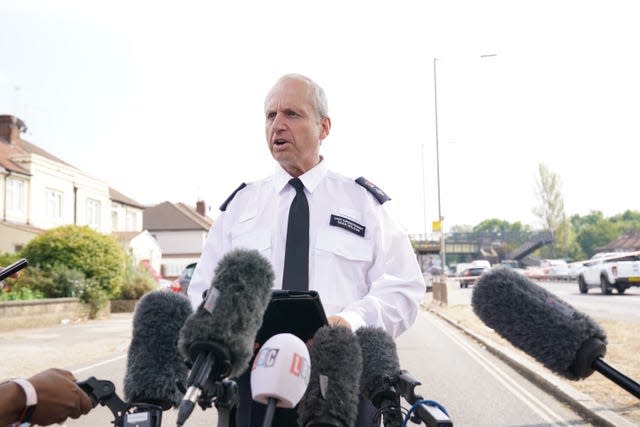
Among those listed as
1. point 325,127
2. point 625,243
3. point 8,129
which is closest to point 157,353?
point 325,127

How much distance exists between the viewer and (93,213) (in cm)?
4250

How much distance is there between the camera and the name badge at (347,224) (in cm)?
277

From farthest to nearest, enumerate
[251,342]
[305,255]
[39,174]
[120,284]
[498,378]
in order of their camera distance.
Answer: [39,174] < [120,284] < [498,378] < [305,255] < [251,342]

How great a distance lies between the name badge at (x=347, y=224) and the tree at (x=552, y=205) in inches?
3427

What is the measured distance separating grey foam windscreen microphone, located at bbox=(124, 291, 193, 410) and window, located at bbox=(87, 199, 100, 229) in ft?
137

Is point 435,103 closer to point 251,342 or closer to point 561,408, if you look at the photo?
point 561,408

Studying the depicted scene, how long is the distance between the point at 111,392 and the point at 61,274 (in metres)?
20.7

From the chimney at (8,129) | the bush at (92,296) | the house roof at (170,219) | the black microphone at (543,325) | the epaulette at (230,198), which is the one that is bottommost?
the bush at (92,296)

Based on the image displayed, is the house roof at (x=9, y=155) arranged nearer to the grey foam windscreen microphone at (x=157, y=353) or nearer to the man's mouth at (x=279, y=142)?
the man's mouth at (x=279, y=142)

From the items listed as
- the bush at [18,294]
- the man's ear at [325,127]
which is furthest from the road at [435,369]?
the man's ear at [325,127]

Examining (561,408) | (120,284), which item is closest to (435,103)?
(120,284)

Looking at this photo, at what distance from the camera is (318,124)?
289 cm

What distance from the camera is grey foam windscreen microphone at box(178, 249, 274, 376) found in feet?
4.98

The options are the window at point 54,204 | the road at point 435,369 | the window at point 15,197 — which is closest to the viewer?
the road at point 435,369
